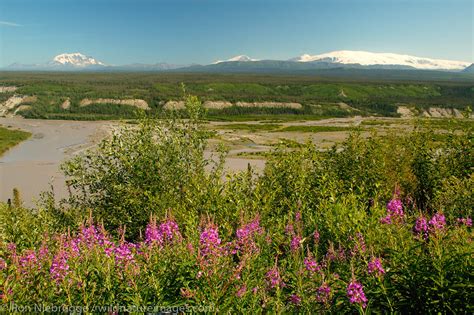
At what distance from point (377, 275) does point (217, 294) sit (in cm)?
227

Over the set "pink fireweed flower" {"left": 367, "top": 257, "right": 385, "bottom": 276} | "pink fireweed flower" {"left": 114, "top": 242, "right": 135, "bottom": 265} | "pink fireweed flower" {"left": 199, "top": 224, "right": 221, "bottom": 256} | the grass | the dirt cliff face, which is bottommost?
the grass

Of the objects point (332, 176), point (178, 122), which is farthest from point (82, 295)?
point (332, 176)

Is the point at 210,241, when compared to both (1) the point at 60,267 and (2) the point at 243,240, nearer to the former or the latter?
(2) the point at 243,240

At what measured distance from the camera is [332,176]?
18250 mm

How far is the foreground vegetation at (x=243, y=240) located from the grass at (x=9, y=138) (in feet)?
219

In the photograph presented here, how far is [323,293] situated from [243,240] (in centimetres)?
159

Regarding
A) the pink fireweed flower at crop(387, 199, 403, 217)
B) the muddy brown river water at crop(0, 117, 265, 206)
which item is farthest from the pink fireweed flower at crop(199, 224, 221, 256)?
the muddy brown river water at crop(0, 117, 265, 206)

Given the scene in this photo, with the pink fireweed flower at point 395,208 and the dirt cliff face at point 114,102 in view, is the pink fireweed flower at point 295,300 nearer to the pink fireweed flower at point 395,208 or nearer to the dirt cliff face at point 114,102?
the pink fireweed flower at point 395,208

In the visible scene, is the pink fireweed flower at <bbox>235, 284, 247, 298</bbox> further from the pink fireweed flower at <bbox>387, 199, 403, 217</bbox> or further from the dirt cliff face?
the dirt cliff face

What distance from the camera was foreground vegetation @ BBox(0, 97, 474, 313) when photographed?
589cm

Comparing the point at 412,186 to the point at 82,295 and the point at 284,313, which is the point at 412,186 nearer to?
the point at 284,313

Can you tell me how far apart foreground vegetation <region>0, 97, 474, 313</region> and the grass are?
66.6 meters

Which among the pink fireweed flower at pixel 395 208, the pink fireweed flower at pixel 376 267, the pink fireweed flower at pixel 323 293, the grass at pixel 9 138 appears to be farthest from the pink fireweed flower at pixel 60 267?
the grass at pixel 9 138

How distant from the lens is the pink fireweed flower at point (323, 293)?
5.79 metres
